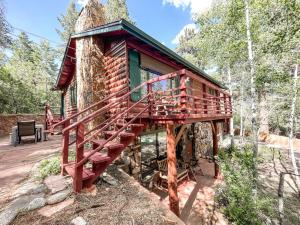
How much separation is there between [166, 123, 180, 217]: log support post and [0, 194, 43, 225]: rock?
2887 millimetres

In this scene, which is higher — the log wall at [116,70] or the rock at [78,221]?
the log wall at [116,70]

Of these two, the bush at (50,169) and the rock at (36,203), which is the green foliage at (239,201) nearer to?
the rock at (36,203)

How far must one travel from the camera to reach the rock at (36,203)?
2.84 metres

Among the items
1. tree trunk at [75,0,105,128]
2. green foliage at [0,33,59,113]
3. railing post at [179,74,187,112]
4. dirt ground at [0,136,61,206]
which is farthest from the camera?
green foliage at [0,33,59,113]

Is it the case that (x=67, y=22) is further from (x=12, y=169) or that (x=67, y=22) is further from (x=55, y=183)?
(x=55, y=183)

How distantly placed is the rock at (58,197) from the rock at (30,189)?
1.40 feet

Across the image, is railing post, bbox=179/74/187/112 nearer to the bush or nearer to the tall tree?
the bush

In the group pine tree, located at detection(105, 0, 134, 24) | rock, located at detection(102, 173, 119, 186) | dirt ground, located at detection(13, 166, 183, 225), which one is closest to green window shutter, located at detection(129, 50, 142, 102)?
rock, located at detection(102, 173, 119, 186)

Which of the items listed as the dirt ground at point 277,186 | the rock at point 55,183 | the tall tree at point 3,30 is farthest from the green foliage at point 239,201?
the tall tree at point 3,30

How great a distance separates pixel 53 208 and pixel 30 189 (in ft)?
3.52

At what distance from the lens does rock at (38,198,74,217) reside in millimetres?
2709

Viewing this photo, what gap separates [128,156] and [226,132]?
16.4 metres

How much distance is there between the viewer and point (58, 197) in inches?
120

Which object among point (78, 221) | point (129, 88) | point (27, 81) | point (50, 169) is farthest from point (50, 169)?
point (27, 81)
